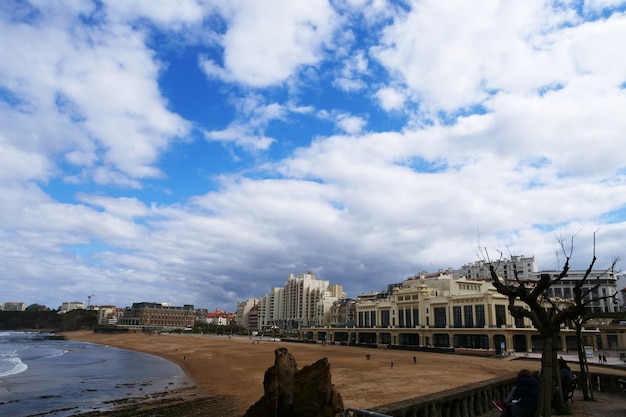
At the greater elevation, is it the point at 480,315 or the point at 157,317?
the point at 480,315

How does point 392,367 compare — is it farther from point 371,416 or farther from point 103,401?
point 371,416

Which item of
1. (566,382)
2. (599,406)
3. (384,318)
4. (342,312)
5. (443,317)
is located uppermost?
(566,382)

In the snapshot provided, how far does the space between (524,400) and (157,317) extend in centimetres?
20018

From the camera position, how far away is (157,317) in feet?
620

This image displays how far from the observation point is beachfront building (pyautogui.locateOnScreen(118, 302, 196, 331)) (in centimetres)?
18450

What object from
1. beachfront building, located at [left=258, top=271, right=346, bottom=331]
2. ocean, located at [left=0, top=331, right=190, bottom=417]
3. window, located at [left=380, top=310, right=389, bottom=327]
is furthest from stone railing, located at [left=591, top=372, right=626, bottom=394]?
beachfront building, located at [left=258, top=271, right=346, bottom=331]

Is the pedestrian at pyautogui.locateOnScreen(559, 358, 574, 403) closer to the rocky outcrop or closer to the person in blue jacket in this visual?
the person in blue jacket

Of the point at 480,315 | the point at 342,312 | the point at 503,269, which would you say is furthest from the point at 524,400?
Result: the point at 342,312

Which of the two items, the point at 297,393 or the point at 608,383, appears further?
the point at 608,383

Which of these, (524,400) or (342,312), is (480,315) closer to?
(524,400)

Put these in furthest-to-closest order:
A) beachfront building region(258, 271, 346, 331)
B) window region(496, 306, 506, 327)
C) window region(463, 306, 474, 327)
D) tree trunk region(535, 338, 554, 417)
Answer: beachfront building region(258, 271, 346, 331) → window region(463, 306, 474, 327) → window region(496, 306, 506, 327) → tree trunk region(535, 338, 554, 417)

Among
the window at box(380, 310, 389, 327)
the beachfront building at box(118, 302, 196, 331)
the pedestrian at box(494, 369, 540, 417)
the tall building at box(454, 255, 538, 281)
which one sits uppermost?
the tall building at box(454, 255, 538, 281)

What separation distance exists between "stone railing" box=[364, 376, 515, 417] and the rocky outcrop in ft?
7.01

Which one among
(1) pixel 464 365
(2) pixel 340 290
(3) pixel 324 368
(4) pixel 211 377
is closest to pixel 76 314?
(2) pixel 340 290
